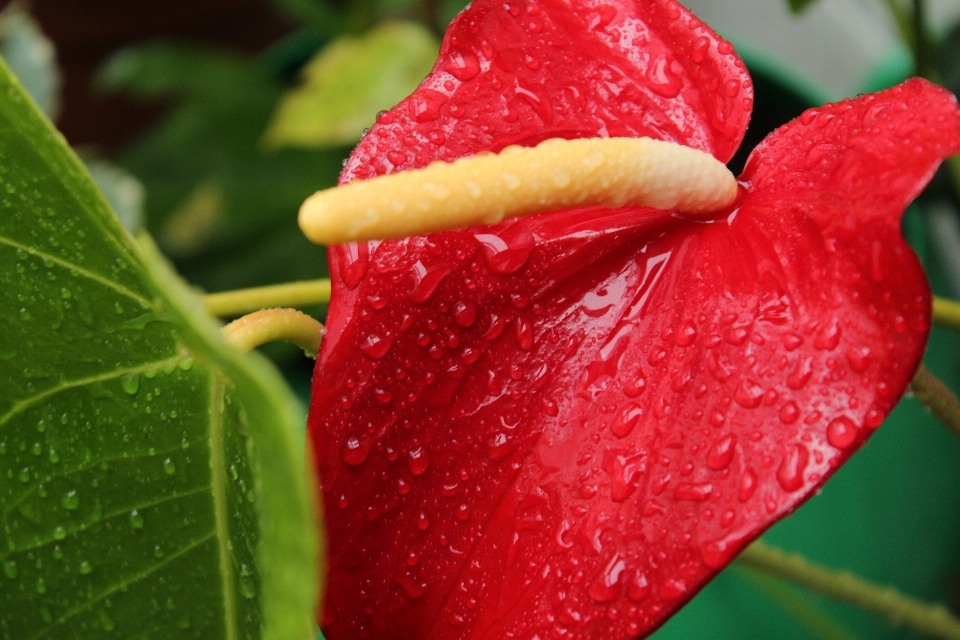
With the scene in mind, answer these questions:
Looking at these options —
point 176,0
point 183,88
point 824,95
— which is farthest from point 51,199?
point 176,0

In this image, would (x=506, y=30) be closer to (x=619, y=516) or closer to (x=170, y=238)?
(x=619, y=516)

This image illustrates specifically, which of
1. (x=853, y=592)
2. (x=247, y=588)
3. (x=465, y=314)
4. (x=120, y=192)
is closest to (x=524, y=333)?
(x=465, y=314)

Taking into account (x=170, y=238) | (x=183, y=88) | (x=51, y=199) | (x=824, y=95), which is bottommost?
(x=170, y=238)

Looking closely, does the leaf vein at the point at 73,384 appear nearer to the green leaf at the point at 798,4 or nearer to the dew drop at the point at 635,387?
the dew drop at the point at 635,387

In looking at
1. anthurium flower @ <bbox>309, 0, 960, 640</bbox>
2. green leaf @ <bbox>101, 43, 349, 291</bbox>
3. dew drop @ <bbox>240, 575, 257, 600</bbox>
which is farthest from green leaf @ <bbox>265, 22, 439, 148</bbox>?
dew drop @ <bbox>240, 575, 257, 600</bbox>

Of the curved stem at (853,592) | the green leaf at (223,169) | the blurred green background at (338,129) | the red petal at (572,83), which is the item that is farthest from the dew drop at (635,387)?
the green leaf at (223,169)
